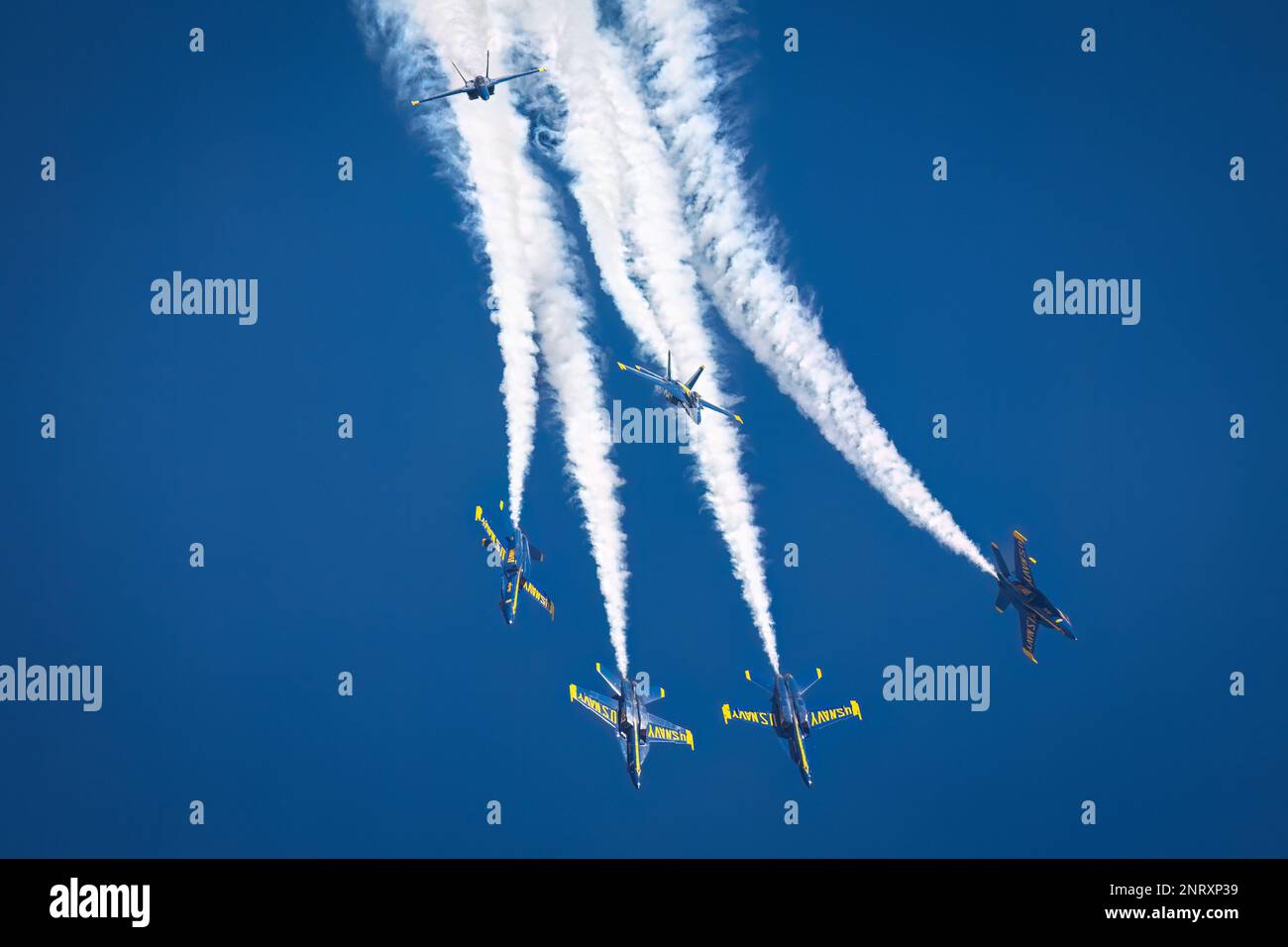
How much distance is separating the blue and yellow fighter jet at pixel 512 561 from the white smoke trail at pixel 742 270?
331 inches

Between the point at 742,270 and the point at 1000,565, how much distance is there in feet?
36.4

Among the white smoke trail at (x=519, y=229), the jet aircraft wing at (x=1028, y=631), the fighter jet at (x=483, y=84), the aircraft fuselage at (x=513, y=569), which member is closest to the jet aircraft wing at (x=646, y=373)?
the white smoke trail at (x=519, y=229)

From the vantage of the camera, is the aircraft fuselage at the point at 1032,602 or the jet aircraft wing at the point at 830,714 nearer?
the aircraft fuselage at the point at 1032,602

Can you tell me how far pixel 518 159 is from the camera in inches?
1064

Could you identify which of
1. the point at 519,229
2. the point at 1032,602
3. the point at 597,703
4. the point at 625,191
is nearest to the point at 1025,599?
the point at 1032,602

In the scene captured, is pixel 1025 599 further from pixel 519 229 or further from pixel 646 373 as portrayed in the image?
pixel 519 229

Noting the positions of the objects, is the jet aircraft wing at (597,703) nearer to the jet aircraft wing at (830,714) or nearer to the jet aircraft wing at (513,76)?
the jet aircraft wing at (830,714)

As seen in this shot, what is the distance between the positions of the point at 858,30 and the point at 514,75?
437 inches

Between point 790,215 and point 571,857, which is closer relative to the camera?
point 790,215

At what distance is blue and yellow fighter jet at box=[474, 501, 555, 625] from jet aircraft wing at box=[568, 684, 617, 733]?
9.46ft

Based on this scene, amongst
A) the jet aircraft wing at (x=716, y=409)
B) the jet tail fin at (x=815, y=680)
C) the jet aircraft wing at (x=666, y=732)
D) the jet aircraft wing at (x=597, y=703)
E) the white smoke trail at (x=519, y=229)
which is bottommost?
the jet aircraft wing at (x=666, y=732)

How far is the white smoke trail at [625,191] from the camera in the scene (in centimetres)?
2569
